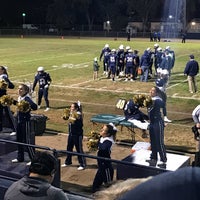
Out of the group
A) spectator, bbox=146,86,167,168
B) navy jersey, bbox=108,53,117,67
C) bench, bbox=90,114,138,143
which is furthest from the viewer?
navy jersey, bbox=108,53,117,67

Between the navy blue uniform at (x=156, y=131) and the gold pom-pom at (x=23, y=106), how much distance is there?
2.68 m

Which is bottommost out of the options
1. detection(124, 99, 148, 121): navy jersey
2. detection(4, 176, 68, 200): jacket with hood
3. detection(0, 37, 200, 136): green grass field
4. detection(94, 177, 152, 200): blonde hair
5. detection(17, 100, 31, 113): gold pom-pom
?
detection(0, 37, 200, 136): green grass field

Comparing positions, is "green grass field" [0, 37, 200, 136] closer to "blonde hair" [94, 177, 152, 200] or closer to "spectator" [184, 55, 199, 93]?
"spectator" [184, 55, 199, 93]

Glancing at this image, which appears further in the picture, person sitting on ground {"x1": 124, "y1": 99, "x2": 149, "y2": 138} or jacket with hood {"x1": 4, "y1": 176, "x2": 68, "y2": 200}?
person sitting on ground {"x1": 124, "y1": 99, "x2": 149, "y2": 138}

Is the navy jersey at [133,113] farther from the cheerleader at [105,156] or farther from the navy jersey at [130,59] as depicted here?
the navy jersey at [130,59]

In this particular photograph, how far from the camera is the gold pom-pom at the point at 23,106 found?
9.27 meters

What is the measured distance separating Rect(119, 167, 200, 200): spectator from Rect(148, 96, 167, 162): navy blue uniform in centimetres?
739

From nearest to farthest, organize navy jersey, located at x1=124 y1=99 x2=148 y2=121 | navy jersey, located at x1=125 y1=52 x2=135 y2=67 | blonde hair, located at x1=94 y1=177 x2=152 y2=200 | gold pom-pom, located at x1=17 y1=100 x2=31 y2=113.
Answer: blonde hair, located at x1=94 y1=177 x2=152 y2=200
gold pom-pom, located at x1=17 y1=100 x2=31 y2=113
navy jersey, located at x1=124 y1=99 x2=148 y2=121
navy jersey, located at x1=125 y1=52 x2=135 y2=67

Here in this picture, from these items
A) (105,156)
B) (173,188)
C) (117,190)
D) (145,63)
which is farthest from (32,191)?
(145,63)

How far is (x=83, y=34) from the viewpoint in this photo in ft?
240

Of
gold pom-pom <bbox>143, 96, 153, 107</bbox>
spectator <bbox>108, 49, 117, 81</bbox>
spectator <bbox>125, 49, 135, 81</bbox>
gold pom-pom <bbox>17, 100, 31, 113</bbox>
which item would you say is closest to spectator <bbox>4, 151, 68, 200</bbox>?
gold pom-pom <bbox>17, 100, 31, 113</bbox>

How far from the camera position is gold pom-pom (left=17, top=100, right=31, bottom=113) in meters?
9.27

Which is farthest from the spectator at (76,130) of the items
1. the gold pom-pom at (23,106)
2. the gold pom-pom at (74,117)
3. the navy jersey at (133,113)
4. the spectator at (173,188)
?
the spectator at (173,188)

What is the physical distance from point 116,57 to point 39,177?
1986 cm
